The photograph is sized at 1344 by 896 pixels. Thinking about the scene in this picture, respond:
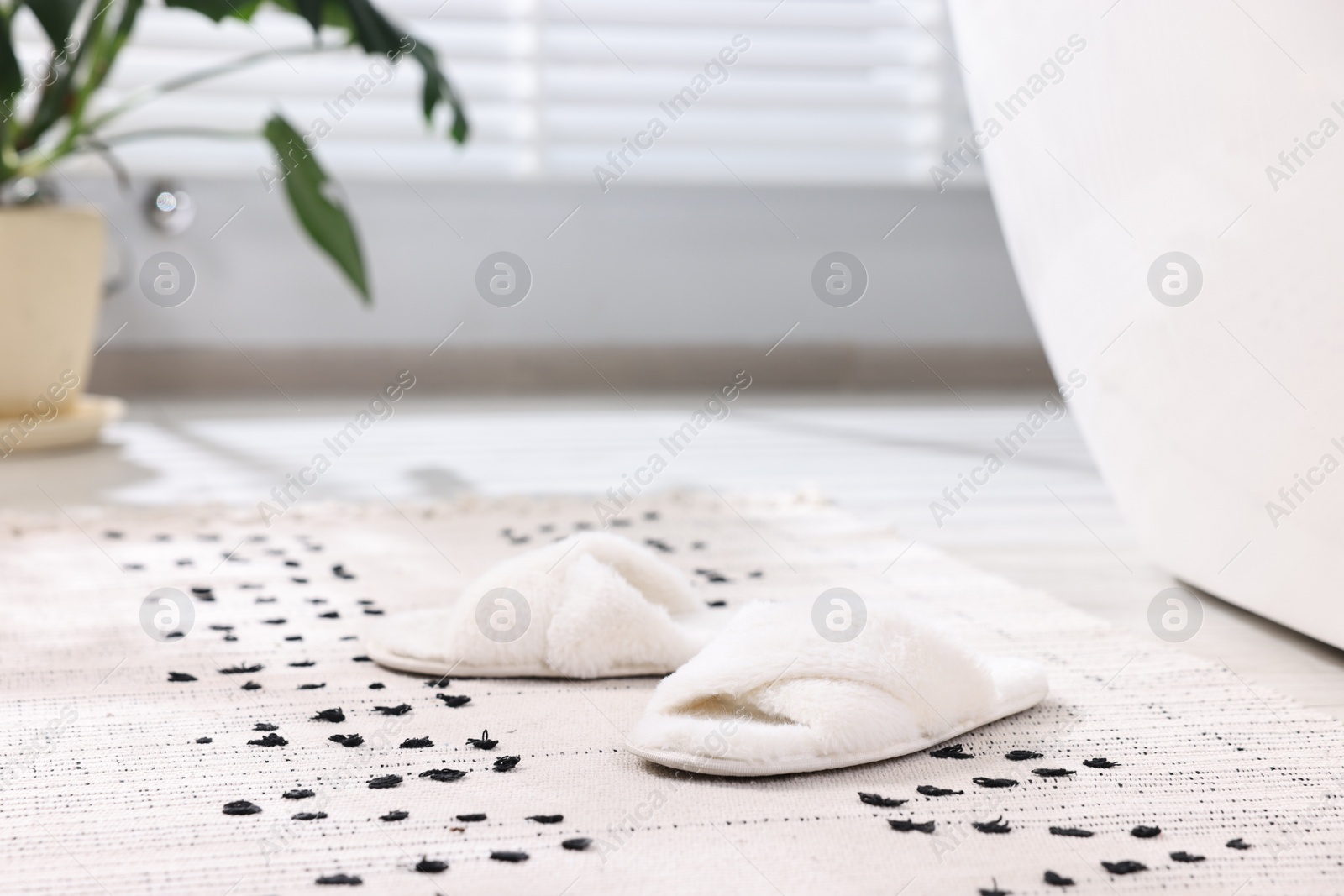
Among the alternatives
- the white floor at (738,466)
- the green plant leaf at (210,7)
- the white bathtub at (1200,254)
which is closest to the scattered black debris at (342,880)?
the white floor at (738,466)

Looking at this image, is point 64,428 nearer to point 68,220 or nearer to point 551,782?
point 68,220

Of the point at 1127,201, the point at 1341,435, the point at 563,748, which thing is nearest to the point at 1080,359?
the point at 1127,201

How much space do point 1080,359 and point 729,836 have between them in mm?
768

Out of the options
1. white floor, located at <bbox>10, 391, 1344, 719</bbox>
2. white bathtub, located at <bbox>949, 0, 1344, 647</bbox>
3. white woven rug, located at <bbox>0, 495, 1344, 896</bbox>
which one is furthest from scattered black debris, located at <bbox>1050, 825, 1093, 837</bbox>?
white bathtub, located at <bbox>949, 0, 1344, 647</bbox>

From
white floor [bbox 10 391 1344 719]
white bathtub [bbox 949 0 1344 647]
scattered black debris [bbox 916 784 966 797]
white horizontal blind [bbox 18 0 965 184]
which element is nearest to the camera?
scattered black debris [bbox 916 784 966 797]

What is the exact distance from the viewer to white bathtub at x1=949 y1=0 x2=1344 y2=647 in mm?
908

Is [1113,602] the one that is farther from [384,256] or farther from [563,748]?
[384,256]

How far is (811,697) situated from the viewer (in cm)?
74

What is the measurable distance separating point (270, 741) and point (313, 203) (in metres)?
1.33

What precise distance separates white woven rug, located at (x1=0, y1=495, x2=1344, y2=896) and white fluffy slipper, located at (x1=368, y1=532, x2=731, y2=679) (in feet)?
0.06

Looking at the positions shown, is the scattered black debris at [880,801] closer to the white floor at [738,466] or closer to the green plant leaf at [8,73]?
the white floor at [738,466]

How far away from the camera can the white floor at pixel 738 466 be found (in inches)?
48.0

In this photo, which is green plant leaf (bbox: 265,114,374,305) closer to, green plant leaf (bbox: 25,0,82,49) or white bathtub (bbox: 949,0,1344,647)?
green plant leaf (bbox: 25,0,82,49)

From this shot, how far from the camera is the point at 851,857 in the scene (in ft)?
2.07
